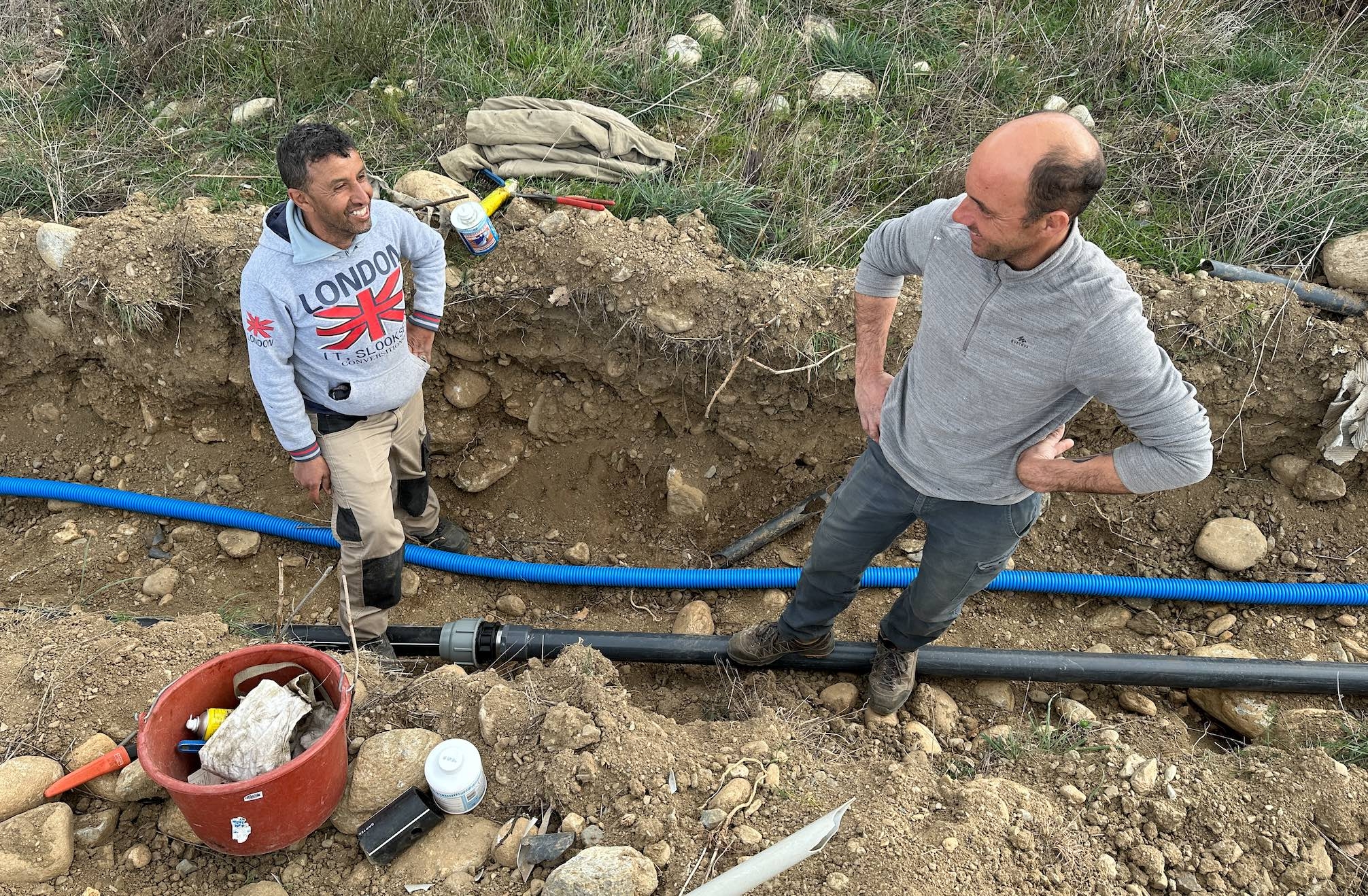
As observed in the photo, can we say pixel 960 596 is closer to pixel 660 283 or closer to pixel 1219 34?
pixel 660 283

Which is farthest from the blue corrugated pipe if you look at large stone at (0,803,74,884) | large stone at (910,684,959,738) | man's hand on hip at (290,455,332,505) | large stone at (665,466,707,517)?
large stone at (0,803,74,884)

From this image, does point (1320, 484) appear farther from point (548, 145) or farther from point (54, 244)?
point (54, 244)

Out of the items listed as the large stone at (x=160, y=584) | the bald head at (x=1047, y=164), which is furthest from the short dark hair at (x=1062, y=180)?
the large stone at (x=160, y=584)

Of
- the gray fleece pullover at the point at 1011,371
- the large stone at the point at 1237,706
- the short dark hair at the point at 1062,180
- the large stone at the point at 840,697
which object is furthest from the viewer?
the large stone at the point at 840,697

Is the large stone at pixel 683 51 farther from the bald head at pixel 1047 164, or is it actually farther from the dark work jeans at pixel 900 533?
the bald head at pixel 1047 164

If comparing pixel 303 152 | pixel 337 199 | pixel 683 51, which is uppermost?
pixel 303 152

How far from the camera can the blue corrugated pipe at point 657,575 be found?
3477mm

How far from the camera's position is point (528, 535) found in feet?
13.3

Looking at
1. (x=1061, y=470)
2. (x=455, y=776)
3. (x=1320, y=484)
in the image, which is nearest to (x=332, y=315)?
(x=455, y=776)

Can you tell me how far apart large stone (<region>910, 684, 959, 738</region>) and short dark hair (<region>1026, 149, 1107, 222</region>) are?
1.98 meters

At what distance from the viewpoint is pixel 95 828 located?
217cm

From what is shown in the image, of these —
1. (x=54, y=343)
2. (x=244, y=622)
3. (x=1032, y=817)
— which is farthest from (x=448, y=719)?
(x=54, y=343)

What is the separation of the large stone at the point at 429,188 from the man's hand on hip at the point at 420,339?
2.54 feet

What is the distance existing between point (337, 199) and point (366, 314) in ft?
1.32
